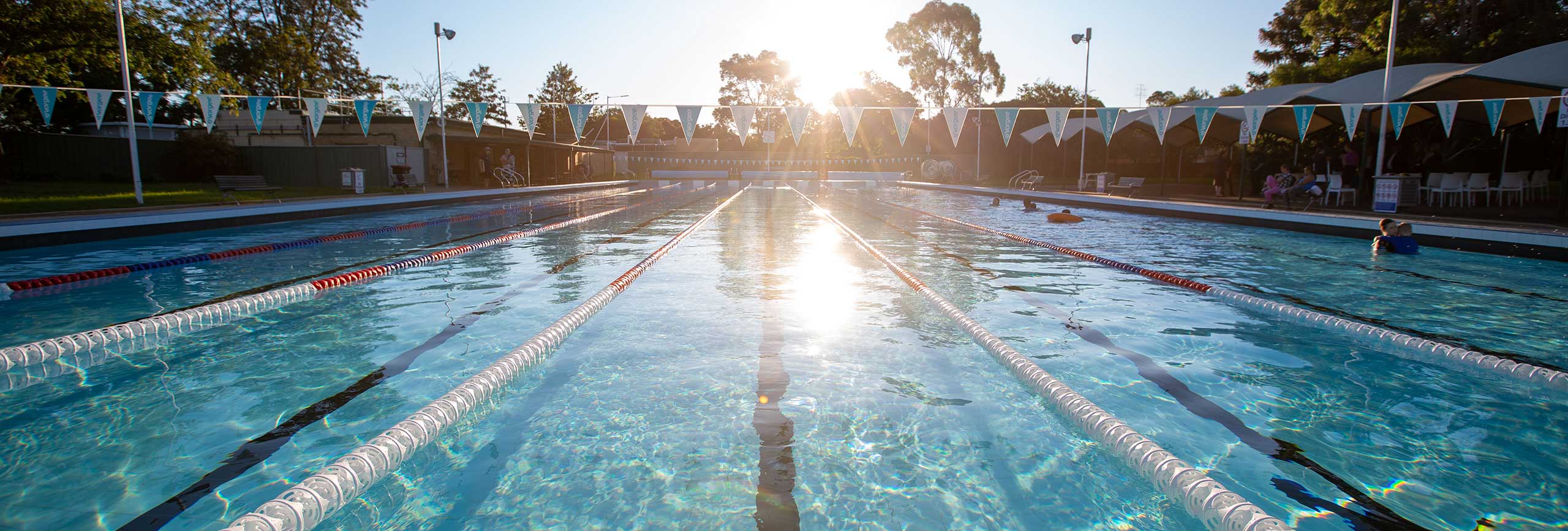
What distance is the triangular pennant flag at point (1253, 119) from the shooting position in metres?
12.9

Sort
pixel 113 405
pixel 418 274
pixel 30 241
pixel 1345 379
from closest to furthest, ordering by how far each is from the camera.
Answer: pixel 113 405, pixel 1345 379, pixel 418 274, pixel 30 241

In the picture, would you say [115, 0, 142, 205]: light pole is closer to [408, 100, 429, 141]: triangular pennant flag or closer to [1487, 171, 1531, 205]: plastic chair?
[408, 100, 429, 141]: triangular pennant flag

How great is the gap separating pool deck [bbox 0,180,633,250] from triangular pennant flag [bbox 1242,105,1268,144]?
53.5 feet

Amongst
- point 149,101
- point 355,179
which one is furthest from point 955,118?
point 355,179

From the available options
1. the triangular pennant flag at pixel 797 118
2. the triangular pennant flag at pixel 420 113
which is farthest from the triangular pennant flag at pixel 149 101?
the triangular pennant flag at pixel 797 118

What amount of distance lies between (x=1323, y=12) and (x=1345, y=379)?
24276mm

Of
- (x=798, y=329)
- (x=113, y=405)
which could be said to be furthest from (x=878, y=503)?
(x=113, y=405)

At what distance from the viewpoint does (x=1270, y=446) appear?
2816 millimetres

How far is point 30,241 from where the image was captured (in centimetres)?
805

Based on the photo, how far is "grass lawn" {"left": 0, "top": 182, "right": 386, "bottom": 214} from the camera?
38.6 ft

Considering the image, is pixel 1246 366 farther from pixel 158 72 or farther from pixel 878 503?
pixel 158 72

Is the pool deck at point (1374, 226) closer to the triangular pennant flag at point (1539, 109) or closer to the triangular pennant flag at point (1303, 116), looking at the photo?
the triangular pennant flag at point (1303, 116)

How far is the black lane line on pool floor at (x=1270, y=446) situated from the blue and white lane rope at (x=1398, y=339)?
5.14ft

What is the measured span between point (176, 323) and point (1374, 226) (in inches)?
502
